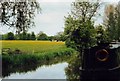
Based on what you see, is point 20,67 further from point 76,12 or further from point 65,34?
point 76,12

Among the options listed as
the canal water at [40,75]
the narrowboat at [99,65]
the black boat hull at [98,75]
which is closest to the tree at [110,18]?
the canal water at [40,75]

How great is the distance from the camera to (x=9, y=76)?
1033cm

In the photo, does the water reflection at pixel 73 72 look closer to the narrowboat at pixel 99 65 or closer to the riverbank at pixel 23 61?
the narrowboat at pixel 99 65

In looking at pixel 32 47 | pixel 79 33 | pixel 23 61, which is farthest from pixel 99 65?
pixel 32 47

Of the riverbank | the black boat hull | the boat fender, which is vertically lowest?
the riverbank

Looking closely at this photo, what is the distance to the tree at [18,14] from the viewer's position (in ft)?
41.0

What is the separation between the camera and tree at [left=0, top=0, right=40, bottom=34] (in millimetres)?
12492

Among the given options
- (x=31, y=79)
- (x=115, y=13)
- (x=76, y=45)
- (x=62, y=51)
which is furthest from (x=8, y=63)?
(x=115, y=13)

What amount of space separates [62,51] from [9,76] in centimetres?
944

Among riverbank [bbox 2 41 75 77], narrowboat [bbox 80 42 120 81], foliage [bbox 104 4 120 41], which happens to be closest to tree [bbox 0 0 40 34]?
riverbank [bbox 2 41 75 77]

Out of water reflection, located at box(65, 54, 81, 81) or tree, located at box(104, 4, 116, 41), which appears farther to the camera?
tree, located at box(104, 4, 116, 41)

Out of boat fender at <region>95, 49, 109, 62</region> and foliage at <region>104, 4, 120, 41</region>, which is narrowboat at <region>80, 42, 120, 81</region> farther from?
foliage at <region>104, 4, 120, 41</region>

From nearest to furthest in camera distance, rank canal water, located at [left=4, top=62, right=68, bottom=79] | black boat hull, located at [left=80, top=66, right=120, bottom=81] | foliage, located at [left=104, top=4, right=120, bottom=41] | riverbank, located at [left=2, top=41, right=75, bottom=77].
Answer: black boat hull, located at [left=80, top=66, right=120, bottom=81]
canal water, located at [left=4, top=62, right=68, bottom=79]
riverbank, located at [left=2, top=41, right=75, bottom=77]
foliage, located at [left=104, top=4, right=120, bottom=41]

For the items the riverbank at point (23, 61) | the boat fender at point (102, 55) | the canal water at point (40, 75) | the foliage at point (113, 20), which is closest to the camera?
the boat fender at point (102, 55)
